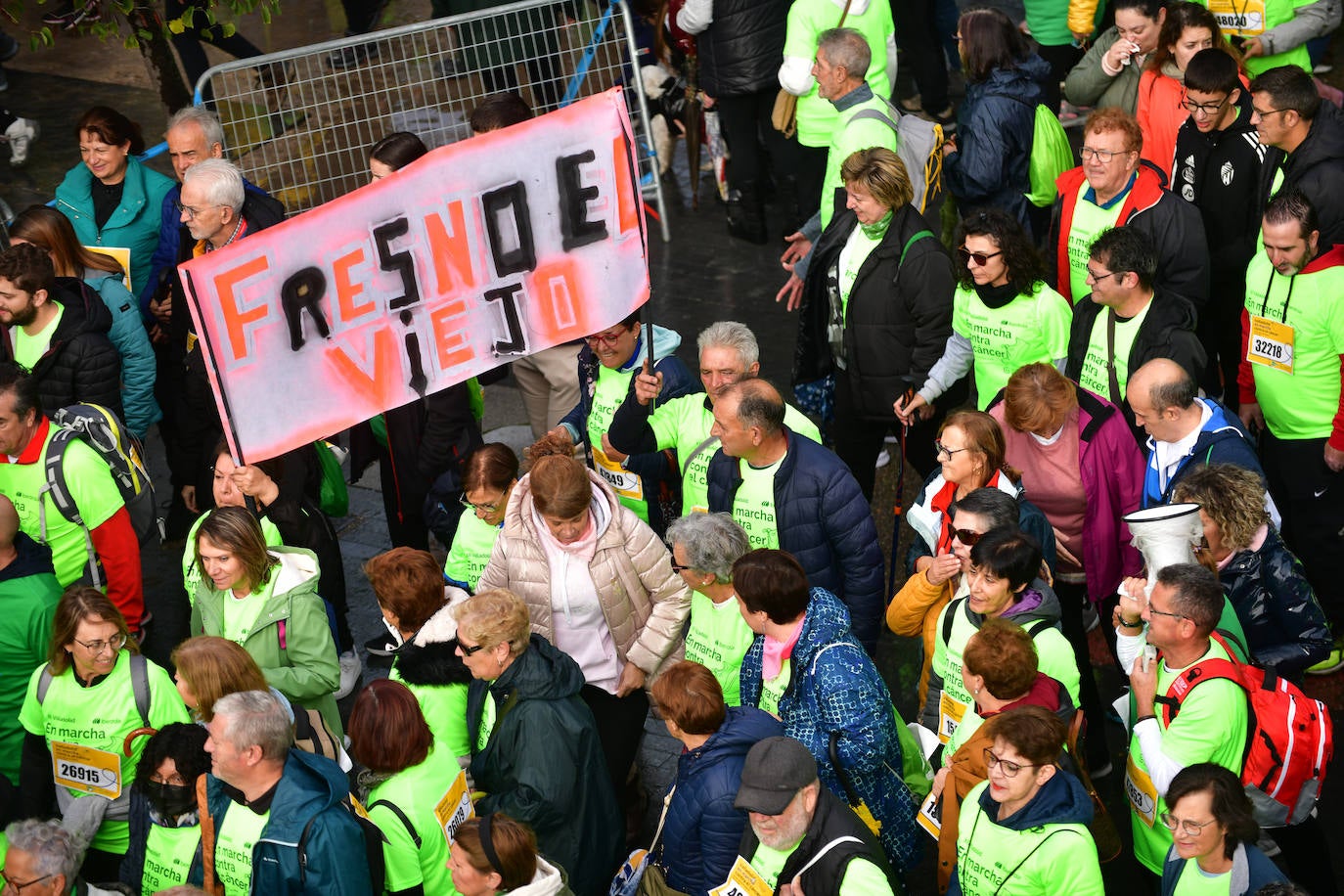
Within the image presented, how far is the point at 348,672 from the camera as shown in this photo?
730 cm

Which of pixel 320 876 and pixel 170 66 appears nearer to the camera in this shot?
pixel 320 876

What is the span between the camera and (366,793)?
4926 millimetres

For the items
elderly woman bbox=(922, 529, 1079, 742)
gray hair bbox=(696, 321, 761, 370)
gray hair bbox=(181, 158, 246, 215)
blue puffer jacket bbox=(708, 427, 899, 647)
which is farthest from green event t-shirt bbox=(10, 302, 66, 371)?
elderly woman bbox=(922, 529, 1079, 742)

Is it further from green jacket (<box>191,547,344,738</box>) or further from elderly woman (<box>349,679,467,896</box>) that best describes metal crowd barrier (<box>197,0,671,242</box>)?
elderly woman (<box>349,679,467,896</box>)

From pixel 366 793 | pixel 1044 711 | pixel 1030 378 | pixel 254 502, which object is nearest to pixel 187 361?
pixel 254 502

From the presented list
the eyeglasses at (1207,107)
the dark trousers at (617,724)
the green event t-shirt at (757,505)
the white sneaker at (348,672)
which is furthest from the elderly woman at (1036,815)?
the eyeglasses at (1207,107)

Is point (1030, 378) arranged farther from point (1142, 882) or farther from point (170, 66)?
point (170, 66)

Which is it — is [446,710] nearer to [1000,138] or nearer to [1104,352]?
[1104,352]

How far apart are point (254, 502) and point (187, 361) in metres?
1.22

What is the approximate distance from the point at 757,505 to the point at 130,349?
3399 mm

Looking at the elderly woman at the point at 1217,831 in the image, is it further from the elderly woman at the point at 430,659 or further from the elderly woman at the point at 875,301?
the elderly woman at the point at 875,301

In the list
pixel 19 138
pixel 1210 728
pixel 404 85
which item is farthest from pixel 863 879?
pixel 19 138

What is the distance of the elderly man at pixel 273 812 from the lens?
4.66 m

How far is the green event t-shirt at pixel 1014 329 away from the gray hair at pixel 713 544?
5.81 ft
